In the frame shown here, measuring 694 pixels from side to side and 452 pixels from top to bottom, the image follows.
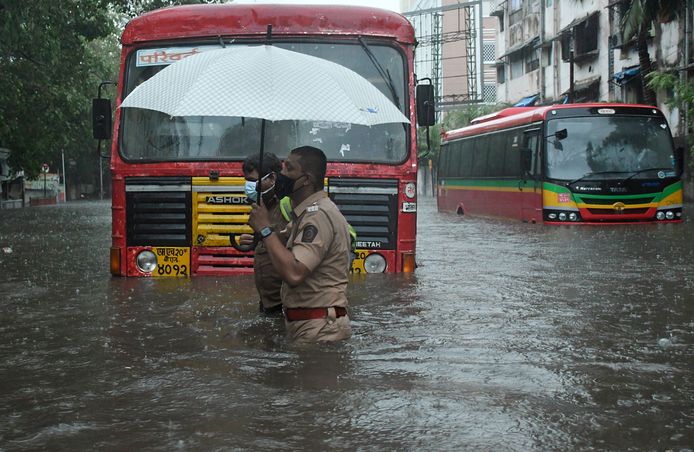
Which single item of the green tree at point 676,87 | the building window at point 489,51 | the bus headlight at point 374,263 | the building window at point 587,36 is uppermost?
the building window at point 489,51

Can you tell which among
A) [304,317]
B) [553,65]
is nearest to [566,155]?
[304,317]

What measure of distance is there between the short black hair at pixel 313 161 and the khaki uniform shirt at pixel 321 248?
9 centimetres

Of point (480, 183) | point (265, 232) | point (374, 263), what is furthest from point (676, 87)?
point (265, 232)

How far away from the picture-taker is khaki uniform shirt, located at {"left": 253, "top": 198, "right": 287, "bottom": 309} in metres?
7.78

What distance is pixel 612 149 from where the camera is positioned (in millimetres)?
20484

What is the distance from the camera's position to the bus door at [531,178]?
21438mm

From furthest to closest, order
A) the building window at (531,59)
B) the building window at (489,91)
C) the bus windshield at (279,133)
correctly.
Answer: the building window at (489,91) → the building window at (531,59) → the bus windshield at (279,133)

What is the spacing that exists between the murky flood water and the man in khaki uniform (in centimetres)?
17

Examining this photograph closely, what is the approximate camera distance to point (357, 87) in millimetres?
7305

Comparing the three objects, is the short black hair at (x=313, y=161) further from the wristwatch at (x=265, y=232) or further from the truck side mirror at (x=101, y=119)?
the truck side mirror at (x=101, y=119)

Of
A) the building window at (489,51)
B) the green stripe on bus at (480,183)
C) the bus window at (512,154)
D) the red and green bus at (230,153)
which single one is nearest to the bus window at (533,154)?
the bus window at (512,154)

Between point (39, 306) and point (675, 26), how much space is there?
27.9 metres

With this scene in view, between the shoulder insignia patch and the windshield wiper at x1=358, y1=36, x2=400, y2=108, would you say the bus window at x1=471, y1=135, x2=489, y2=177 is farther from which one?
the shoulder insignia patch

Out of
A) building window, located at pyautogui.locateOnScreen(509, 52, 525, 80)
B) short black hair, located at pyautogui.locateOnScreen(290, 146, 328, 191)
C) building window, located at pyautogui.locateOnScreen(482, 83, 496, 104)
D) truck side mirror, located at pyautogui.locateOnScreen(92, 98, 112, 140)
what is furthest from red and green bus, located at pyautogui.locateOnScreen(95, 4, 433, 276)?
building window, located at pyautogui.locateOnScreen(482, 83, 496, 104)
